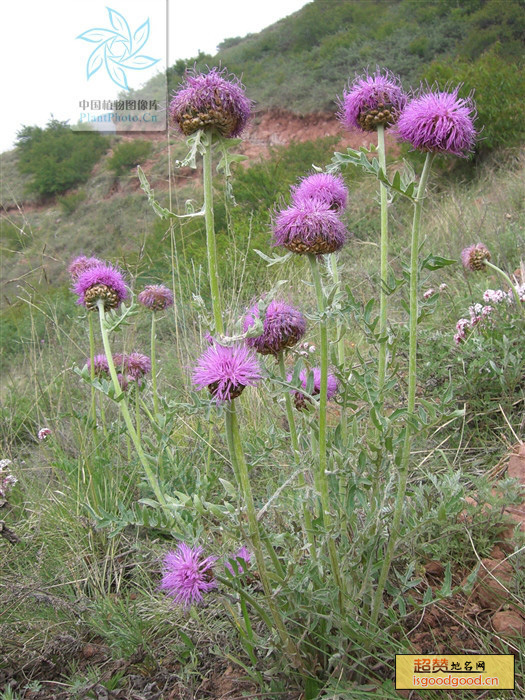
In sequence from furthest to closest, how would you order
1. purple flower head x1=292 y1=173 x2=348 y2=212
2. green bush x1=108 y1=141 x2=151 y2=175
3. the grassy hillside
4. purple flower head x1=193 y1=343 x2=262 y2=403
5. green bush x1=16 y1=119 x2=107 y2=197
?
green bush x1=16 y1=119 x2=107 y2=197 < green bush x1=108 y1=141 x2=151 y2=175 < the grassy hillside < purple flower head x1=292 y1=173 x2=348 y2=212 < purple flower head x1=193 y1=343 x2=262 y2=403

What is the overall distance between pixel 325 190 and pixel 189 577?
1.26 meters

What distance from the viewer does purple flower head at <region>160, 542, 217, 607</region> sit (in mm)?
1592

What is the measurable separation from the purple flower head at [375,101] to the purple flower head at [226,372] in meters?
0.94

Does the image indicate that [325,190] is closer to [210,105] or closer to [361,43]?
[210,105]

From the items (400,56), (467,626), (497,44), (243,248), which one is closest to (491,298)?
(467,626)

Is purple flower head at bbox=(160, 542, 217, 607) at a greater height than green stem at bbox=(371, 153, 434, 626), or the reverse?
green stem at bbox=(371, 153, 434, 626)

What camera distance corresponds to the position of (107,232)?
18359 mm

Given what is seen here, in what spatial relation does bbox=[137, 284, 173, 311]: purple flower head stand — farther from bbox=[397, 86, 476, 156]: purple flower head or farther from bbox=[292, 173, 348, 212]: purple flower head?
bbox=[397, 86, 476, 156]: purple flower head

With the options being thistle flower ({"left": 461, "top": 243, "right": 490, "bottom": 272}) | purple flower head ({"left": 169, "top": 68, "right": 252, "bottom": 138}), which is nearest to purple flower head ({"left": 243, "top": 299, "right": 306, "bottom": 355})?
purple flower head ({"left": 169, "top": 68, "right": 252, "bottom": 138})

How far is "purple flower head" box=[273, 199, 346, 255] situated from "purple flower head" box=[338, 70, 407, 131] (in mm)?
466

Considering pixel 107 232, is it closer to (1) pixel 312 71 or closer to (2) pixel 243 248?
(1) pixel 312 71

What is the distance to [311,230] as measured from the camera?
144 centimetres

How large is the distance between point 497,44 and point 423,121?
14783mm

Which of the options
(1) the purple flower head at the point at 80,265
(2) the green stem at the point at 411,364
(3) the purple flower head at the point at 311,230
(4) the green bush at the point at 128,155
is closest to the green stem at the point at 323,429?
(3) the purple flower head at the point at 311,230
